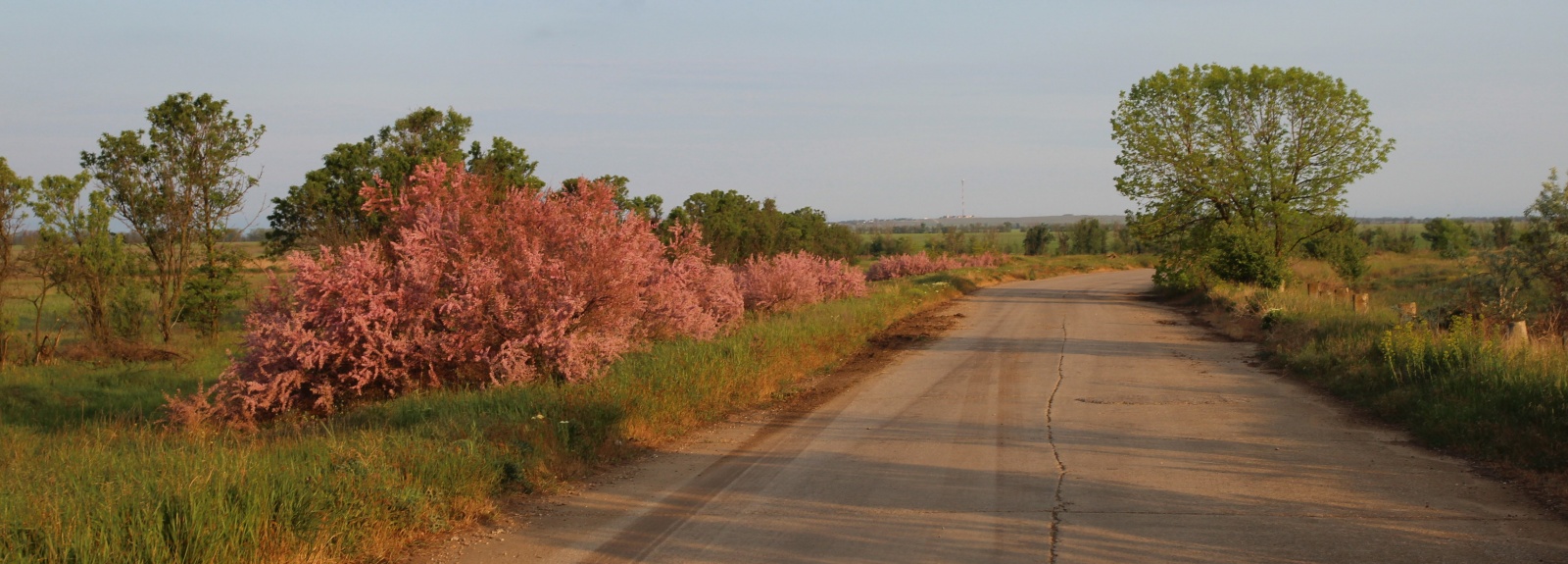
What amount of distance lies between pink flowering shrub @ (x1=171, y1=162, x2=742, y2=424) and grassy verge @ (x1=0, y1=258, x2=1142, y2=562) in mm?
522

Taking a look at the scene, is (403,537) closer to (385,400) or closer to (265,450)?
(265,450)

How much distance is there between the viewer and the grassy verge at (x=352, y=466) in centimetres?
514

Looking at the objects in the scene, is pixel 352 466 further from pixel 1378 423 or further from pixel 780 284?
pixel 780 284

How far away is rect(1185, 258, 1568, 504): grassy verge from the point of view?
26.8 ft

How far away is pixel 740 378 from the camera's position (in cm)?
1221

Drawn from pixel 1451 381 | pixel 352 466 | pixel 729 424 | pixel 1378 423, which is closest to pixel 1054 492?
pixel 729 424

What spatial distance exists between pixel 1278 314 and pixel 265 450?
18.5m

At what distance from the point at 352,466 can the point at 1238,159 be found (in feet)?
103

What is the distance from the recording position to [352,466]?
6609 mm

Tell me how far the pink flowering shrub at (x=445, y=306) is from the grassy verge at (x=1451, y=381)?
27.7ft

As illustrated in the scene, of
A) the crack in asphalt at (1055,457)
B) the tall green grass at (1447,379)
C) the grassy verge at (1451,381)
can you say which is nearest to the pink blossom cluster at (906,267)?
the grassy verge at (1451,381)

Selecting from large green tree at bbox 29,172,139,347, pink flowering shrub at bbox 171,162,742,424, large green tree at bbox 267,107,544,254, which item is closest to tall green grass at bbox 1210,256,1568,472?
pink flowering shrub at bbox 171,162,742,424

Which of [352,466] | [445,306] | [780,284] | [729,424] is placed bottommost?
[729,424]

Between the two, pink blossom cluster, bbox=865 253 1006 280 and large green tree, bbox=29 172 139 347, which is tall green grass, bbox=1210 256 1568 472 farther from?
pink blossom cluster, bbox=865 253 1006 280
